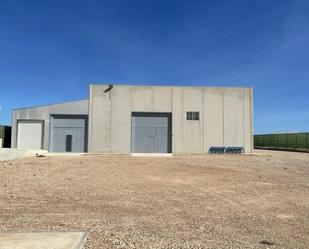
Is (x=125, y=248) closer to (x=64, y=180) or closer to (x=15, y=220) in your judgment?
(x=15, y=220)

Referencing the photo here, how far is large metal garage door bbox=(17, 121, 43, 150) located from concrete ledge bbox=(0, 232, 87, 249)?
3149 centimetres

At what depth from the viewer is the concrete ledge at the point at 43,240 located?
5199mm

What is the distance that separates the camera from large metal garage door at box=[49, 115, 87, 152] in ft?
115

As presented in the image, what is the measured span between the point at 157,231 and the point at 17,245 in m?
2.65

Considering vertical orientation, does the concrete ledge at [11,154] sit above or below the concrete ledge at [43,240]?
above

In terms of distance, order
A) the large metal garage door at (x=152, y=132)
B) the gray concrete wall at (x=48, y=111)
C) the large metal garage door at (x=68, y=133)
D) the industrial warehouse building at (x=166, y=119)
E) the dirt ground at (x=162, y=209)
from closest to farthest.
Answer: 1. the dirt ground at (x=162, y=209)
2. the industrial warehouse building at (x=166, y=119)
3. the large metal garage door at (x=152, y=132)
4. the large metal garage door at (x=68, y=133)
5. the gray concrete wall at (x=48, y=111)

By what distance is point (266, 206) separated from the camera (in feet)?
31.3

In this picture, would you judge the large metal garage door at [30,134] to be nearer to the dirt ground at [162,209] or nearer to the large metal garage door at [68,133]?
the large metal garage door at [68,133]

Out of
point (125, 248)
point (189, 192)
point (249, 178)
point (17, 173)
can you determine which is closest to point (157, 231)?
point (125, 248)

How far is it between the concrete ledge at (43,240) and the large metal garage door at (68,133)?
29.5m

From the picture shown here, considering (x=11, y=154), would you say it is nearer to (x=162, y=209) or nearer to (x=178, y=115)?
(x=178, y=115)

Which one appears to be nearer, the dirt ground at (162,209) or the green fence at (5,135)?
the dirt ground at (162,209)

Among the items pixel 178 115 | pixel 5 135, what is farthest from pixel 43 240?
pixel 5 135

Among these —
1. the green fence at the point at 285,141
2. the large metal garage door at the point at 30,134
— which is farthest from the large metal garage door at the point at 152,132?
the green fence at the point at 285,141
